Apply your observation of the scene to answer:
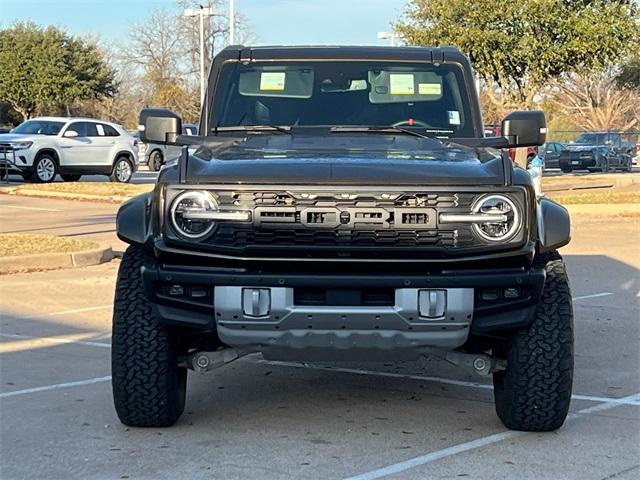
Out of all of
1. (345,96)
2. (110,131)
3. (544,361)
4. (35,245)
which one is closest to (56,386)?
(345,96)

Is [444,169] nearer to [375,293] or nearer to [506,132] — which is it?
[375,293]

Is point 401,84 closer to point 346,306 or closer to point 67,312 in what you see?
point 346,306

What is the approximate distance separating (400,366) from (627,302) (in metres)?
3.61

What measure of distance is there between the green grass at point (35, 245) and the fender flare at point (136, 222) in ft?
22.7

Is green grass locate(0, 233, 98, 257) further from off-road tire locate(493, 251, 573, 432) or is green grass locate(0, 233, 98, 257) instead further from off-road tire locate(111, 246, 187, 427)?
off-road tire locate(493, 251, 573, 432)

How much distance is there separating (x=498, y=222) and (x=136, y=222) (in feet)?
5.60

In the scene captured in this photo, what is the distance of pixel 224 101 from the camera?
6.52 metres

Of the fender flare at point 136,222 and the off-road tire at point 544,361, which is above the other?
the fender flare at point 136,222

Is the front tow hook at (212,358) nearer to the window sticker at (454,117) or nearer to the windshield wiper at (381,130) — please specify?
the windshield wiper at (381,130)

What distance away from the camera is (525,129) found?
20.2 feet

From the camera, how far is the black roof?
6.65m

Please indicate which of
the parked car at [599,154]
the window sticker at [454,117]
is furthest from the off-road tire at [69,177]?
the window sticker at [454,117]

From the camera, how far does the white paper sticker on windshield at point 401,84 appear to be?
6500mm

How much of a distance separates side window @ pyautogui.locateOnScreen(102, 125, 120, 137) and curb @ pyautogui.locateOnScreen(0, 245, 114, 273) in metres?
16.3
